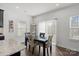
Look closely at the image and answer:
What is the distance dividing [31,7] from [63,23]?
0.75 metres

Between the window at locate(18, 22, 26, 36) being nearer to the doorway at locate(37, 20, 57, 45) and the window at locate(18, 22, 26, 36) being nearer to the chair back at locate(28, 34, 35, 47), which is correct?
the chair back at locate(28, 34, 35, 47)

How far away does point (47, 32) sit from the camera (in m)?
2.17

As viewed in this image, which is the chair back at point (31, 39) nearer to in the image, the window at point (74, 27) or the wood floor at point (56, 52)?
the wood floor at point (56, 52)

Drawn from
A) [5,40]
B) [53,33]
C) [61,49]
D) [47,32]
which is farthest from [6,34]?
[61,49]

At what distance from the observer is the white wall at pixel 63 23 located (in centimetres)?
214

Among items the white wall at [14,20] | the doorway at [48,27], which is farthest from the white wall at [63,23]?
the white wall at [14,20]

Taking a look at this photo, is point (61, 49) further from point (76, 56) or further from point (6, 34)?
point (6, 34)

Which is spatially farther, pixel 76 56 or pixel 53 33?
pixel 53 33

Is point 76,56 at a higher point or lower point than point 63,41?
lower

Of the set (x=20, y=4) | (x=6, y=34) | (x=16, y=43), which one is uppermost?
(x=20, y=4)

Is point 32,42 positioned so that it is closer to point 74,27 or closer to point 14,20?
point 14,20

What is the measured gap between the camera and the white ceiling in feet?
6.58

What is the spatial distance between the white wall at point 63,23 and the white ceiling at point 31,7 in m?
0.12

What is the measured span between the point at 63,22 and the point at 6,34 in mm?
1215
